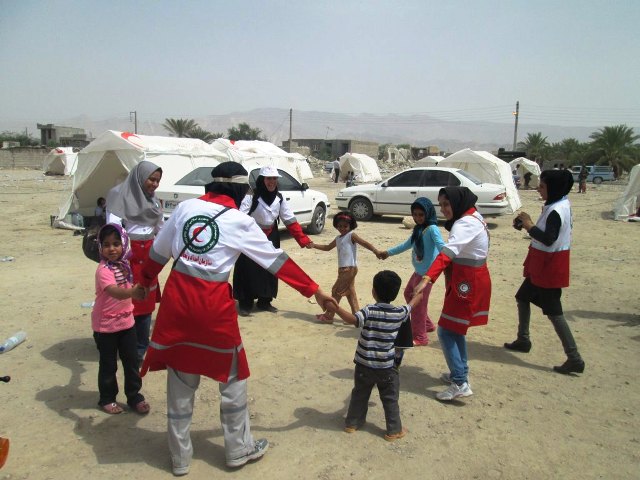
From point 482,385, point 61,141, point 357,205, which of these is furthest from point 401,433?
point 61,141

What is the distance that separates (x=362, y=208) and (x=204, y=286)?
39.8ft

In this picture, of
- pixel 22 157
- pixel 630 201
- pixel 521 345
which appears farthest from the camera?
pixel 22 157

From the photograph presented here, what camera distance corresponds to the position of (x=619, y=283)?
7.66 meters

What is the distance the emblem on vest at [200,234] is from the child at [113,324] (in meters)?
0.95

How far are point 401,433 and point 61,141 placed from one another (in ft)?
198

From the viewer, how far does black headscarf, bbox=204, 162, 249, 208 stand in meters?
2.87

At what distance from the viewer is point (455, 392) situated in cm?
382

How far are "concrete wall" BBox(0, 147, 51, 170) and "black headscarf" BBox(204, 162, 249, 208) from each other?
44.6 metres

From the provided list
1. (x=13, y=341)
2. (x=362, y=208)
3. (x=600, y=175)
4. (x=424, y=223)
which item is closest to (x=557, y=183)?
(x=424, y=223)

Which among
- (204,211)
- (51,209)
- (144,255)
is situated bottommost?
(51,209)

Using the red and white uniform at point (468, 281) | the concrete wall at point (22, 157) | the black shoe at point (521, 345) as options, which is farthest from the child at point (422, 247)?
the concrete wall at point (22, 157)

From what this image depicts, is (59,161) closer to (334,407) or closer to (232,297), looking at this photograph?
(334,407)

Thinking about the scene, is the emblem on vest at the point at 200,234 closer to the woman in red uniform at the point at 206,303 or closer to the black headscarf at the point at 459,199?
the woman in red uniform at the point at 206,303

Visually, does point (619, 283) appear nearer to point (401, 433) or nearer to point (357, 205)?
point (401, 433)
